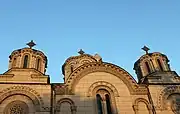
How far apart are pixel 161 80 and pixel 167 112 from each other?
331cm

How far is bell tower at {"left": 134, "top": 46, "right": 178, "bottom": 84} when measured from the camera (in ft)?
71.7

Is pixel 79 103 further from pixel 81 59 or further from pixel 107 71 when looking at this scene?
pixel 81 59

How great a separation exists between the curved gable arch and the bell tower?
1.72m

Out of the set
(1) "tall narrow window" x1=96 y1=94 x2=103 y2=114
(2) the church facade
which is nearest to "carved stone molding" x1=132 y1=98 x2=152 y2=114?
(2) the church facade

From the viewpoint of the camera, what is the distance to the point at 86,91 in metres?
19.4

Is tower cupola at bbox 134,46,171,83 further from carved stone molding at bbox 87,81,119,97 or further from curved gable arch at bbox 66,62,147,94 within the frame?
carved stone molding at bbox 87,81,119,97

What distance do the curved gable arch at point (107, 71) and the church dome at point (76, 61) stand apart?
32.2ft

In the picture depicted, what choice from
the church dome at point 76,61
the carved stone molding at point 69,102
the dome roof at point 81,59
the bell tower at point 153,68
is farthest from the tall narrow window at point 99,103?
the dome roof at point 81,59

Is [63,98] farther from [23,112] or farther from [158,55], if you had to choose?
[158,55]

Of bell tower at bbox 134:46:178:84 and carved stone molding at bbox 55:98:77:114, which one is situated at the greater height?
bell tower at bbox 134:46:178:84

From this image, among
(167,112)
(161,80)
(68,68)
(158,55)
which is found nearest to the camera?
(167,112)

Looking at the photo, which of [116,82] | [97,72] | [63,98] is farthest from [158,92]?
[63,98]

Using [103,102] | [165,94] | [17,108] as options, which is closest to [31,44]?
[17,108]

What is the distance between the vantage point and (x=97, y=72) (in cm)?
2075
